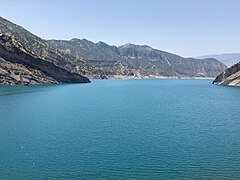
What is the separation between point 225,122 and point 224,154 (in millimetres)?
37476

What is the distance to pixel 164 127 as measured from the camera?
8875cm

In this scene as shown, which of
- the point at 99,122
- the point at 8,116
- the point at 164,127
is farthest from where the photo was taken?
the point at 8,116

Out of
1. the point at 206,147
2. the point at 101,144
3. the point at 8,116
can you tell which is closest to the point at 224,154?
the point at 206,147

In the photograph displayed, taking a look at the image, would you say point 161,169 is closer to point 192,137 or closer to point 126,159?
point 126,159

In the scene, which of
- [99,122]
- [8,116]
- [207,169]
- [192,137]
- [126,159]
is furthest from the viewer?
[8,116]

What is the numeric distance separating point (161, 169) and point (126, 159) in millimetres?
7600

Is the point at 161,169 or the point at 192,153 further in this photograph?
the point at 192,153

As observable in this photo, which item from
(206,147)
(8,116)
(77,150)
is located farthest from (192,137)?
(8,116)

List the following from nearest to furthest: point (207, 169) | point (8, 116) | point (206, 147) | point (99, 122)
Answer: point (207, 169) → point (206, 147) → point (99, 122) → point (8, 116)

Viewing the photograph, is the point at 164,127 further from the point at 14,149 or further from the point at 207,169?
the point at 14,149

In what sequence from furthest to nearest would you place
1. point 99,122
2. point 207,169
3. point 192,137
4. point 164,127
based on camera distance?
point 99,122 < point 164,127 < point 192,137 < point 207,169

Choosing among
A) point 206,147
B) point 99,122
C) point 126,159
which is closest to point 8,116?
point 99,122

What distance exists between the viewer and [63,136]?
77000 mm

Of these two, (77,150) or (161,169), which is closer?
(161,169)
